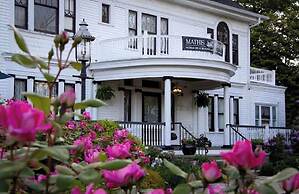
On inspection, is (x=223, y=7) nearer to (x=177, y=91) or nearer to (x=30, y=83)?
(x=177, y=91)

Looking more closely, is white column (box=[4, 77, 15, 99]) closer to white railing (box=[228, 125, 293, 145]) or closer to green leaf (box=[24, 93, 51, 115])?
white railing (box=[228, 125, 293, 145])

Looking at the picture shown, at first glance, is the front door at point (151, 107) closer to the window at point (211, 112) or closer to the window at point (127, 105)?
the window at point (127, 105)

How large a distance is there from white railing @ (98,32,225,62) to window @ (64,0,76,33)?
1314 millimetres

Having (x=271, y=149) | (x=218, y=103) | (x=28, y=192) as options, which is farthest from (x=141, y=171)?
(x=218, y=103)

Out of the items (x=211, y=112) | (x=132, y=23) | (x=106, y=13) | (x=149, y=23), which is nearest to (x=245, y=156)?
(x=106, y=13)

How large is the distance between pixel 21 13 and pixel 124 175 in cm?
1670

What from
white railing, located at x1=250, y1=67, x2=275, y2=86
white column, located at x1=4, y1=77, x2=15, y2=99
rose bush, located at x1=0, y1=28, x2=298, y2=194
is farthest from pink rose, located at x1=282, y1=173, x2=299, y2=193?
white railing, located at x1=250, y1=67, x2=275, y2=86

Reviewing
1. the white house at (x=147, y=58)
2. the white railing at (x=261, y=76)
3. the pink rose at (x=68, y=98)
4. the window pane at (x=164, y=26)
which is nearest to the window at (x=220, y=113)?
the white house at (x=147, y=58)

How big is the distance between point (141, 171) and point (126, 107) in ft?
63.3

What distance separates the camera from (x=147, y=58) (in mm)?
18719

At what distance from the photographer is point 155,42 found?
19.6m

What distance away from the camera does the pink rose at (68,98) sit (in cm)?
171

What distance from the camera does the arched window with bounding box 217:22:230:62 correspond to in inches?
1001

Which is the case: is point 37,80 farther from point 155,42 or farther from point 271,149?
point 271,149
